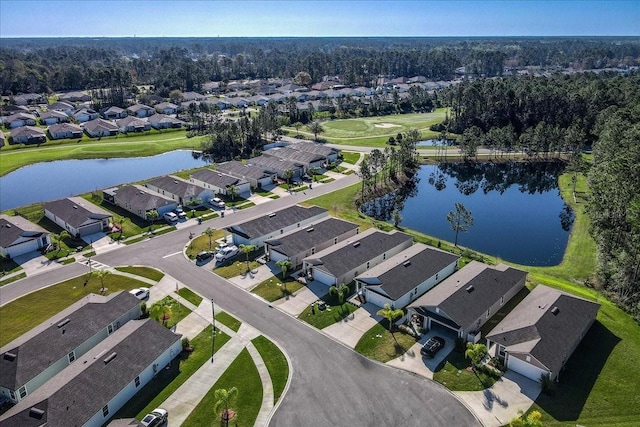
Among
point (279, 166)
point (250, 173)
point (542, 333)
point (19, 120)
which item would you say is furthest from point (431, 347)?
point (19, 120)

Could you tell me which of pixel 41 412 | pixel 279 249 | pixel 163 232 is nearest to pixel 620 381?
pixel 279 249

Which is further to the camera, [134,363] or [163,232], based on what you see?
[163,232]

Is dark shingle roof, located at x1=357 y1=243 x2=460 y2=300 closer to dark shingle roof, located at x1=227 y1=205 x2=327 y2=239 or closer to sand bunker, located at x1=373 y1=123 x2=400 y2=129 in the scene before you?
dark shingle roof, located at x1=227 y1=205 x2=327 y2=239

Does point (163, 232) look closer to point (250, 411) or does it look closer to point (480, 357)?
point (250, 411)

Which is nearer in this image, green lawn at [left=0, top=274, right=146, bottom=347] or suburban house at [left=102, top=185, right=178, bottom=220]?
green lawn at [left=0, top=274, right=146, bottom=347]

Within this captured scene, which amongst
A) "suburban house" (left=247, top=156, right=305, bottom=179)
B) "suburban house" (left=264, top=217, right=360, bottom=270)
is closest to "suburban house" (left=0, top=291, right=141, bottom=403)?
"suburban house" (left=264, top=217, right=360, bottom=270)

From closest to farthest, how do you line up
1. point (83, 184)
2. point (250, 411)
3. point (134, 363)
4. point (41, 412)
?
point (41, 412)
point (250, 411)
point (134, 363)
point (83, 184)

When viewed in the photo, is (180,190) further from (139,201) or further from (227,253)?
(227,253)
